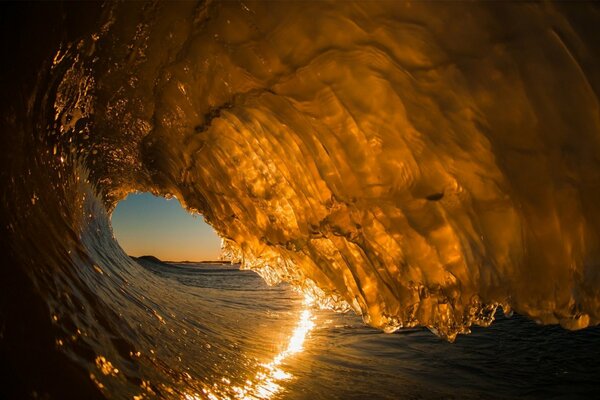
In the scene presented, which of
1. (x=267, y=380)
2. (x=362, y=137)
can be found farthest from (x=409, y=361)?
(x=362, y=137)

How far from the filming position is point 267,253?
4.40m

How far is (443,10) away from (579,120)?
0.85 m

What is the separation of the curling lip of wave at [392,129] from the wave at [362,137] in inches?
0.4

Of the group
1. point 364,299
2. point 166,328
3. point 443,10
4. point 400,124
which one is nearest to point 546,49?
point 443,10

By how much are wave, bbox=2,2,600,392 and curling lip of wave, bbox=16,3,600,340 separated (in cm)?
1

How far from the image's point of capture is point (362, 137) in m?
2.58

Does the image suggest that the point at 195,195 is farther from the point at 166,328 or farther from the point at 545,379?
the point at 545,379

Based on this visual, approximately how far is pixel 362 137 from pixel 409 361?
94.0 inches

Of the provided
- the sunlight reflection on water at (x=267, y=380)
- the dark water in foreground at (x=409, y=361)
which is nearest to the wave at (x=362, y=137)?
the dark water in foreground at (x=409, y=361)

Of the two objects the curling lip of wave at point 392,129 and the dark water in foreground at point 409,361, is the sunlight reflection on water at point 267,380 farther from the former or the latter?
the curling lip of wave at point 392,129

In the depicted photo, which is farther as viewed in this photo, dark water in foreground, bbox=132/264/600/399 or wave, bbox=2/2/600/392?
dark water in foreground, bbox=132/264/600/399

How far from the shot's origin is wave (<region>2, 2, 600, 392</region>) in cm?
184

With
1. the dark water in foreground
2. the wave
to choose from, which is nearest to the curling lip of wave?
the wave

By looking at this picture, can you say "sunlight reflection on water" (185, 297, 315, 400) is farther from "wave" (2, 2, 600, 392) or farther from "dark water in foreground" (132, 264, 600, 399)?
Result: "wave" (2, 2, 600, 392)
